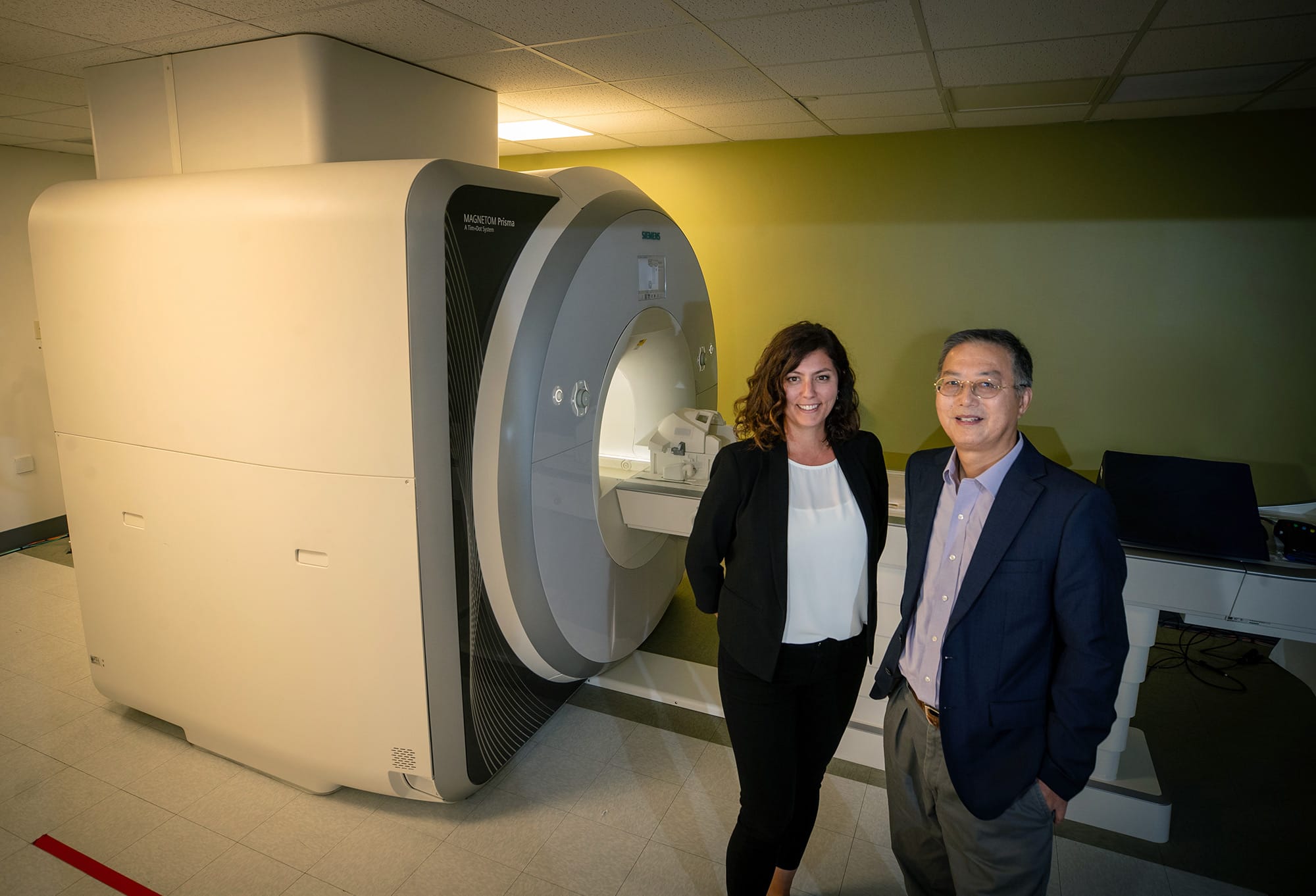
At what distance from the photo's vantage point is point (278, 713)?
2.19 meters

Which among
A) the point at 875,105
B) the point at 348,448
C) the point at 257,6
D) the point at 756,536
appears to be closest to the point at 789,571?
the point at 756,536

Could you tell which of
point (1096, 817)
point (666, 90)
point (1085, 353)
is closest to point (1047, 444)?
point (1085, 353)

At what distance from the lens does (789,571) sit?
158 cm

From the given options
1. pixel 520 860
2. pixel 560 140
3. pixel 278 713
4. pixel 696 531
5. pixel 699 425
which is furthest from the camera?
Answer: pixel 560 140

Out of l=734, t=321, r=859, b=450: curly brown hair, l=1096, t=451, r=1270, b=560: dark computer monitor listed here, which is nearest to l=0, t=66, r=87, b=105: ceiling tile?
l=734, t=321, r=859, b=450: curly brown hair

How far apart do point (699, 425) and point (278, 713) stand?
1.52m

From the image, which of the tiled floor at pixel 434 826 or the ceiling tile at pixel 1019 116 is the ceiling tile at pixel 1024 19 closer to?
the ceiling tile at pixel 1019 116

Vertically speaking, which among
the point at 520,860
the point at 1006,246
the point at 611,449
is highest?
the point at 1006,246

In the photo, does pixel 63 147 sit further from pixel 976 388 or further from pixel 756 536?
pixel 976 388

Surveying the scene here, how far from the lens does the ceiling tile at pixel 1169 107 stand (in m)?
2.79

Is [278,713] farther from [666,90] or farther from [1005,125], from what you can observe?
[1005,125]

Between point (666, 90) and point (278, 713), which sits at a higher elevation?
point (666, 90)

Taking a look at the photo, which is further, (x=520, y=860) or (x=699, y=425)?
(x=699, y=425)

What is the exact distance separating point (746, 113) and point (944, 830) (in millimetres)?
2680
